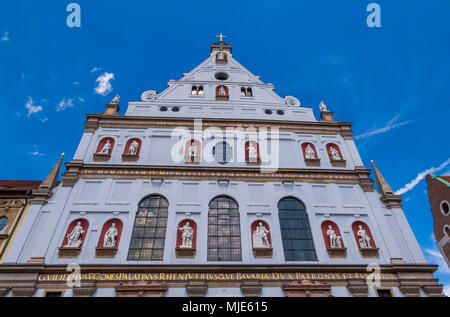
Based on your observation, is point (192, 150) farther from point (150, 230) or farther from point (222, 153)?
point (150, 230)

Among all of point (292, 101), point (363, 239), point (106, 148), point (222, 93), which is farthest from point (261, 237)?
point (292, 101)

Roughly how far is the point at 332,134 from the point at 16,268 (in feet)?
61.2

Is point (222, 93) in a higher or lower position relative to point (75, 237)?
higher

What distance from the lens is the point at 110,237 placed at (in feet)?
44.9

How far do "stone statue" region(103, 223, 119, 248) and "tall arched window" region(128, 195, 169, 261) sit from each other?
2.64 ft

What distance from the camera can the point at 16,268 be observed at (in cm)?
1226

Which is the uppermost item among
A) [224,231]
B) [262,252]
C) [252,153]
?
[252,153]

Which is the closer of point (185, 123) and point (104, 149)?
point (104, 149)

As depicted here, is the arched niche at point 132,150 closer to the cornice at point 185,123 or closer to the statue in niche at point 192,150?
the cornice at point 185,123

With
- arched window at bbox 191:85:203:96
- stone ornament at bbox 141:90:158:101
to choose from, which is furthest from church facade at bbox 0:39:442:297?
arched window at bbox 191:85:203:96

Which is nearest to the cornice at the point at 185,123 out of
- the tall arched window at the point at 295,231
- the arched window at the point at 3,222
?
the tall arched window at the point at 295,231

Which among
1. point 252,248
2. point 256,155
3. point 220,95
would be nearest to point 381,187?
point 256,155

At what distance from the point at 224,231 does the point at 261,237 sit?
5.98 feet
